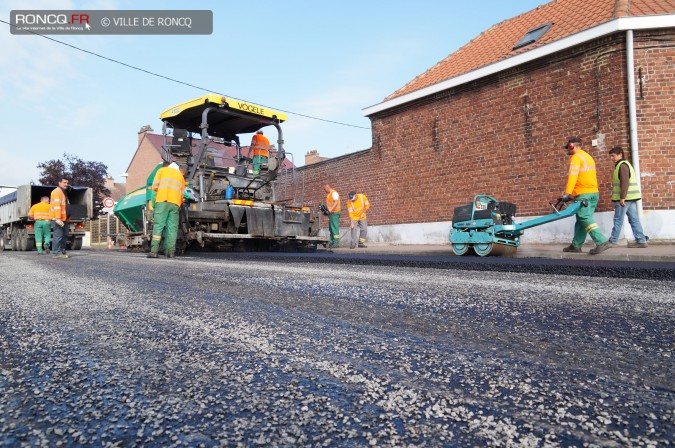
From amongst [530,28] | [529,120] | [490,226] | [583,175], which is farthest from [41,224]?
[530,28]

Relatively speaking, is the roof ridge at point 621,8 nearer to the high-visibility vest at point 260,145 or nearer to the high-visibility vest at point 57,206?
the high-visibility vest at point 260,145

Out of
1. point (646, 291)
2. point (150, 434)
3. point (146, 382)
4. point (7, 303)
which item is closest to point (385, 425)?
point (150, 434)

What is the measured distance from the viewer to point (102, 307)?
2545mm

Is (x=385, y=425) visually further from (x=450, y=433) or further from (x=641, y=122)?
(x=641, y=122)

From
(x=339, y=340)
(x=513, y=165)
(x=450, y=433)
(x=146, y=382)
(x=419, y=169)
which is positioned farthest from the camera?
(x=419, y=169)

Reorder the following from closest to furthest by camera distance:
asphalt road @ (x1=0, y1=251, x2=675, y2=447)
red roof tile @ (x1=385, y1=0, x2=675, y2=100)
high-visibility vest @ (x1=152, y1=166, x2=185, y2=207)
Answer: asphalt road @ (x1=0, y1=251, x2=675, y2=447) < high-visibility vest @ (x1=152, y1=166, x2=185, y2=207) < red roof tile @ (x1=385, y1=0, x2=675, y2=100)

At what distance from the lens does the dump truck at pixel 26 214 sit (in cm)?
1728

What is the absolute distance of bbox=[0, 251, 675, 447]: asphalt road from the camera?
0.92 m

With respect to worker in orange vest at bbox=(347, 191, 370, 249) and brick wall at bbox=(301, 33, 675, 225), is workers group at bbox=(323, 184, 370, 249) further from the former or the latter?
brick wall at bbox=(301, 33, 675, 225)

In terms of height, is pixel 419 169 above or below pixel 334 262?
above

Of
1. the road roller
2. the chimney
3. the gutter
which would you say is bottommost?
the road roller

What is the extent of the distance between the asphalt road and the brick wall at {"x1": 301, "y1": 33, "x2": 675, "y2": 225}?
7.86 metres

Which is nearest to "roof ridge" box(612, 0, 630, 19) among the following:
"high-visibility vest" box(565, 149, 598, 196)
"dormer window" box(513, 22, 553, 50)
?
"dormer window" box(513, 22, 553, 50)

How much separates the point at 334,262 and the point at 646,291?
4351mm
